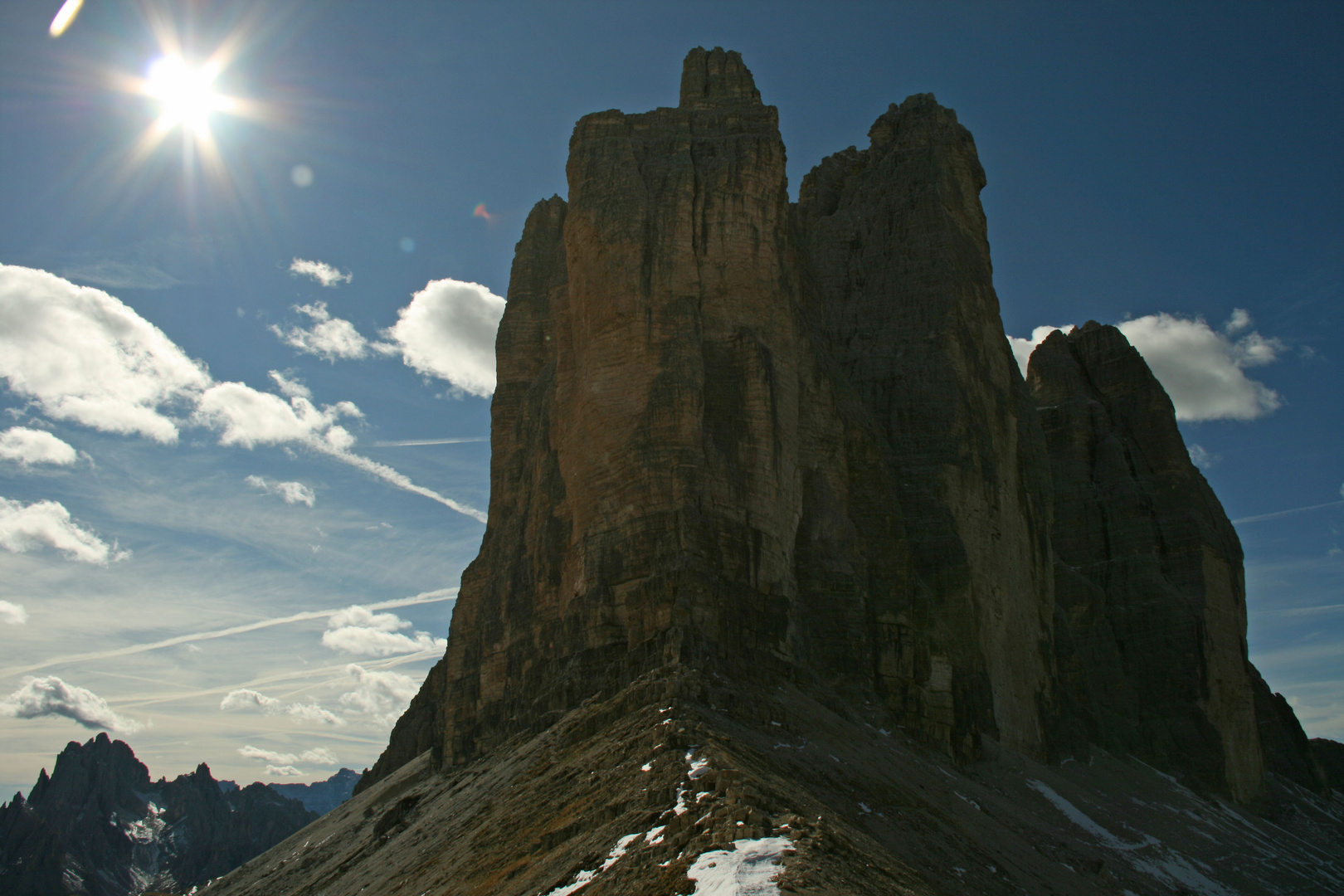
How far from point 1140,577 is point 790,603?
4735cm

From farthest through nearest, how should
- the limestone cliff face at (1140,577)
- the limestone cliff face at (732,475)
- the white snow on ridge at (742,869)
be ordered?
the limestone cliff face at (1140,577) < the limestone cliff face at (732,475) < the white snow on ridge at (742,869)

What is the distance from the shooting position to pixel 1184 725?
74.2 meters

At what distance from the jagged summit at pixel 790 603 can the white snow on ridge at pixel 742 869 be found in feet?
0.51

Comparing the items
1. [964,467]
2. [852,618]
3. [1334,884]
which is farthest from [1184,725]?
[852,618]

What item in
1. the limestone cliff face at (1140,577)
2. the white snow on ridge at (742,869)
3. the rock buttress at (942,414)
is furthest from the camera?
the limestone cliff face at (1140,577)

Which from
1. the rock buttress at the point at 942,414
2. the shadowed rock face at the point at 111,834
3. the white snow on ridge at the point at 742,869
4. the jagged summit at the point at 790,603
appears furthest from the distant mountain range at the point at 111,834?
the white snow on ridge at the point at 742,869

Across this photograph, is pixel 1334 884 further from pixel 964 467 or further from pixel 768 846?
pixel 768 846

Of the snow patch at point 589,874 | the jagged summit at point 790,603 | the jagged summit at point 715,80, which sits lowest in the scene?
the snow patch at point 589,874

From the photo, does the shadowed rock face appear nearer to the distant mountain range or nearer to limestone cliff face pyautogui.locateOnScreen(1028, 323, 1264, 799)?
the distant mountain range

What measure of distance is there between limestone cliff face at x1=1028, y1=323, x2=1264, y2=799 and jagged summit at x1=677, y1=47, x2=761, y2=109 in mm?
38700

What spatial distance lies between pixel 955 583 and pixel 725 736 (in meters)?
29.7

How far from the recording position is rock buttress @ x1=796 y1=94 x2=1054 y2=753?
172 feet

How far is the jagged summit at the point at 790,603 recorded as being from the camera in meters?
28.5

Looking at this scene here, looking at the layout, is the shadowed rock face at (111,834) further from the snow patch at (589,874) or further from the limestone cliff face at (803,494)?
the snow patch at (589,874)
